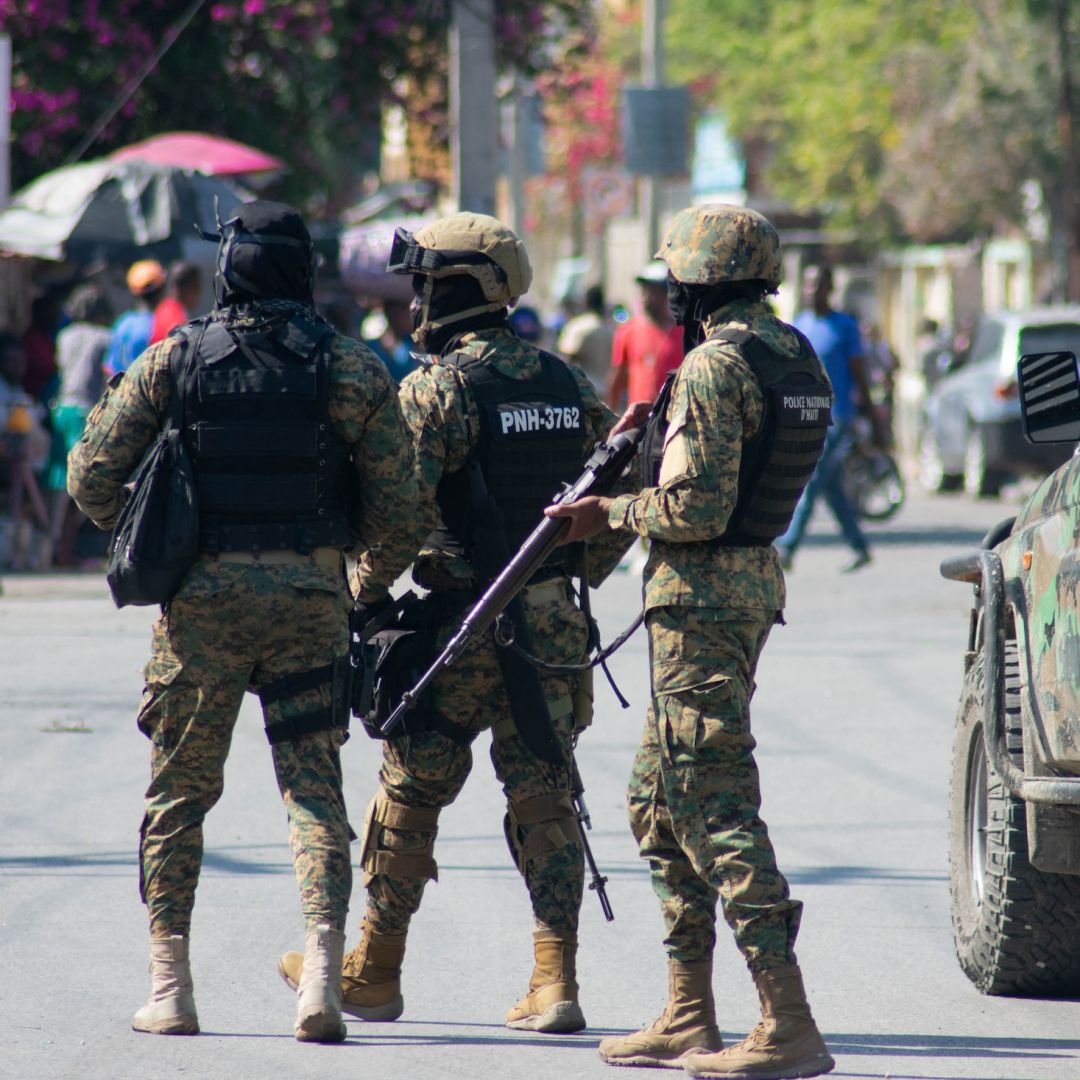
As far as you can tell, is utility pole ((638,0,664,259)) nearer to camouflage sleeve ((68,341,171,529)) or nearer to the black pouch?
the black pouch

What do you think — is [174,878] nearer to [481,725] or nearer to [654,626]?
[481,725]

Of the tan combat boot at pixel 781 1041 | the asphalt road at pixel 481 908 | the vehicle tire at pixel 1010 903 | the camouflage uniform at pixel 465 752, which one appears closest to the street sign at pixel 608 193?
the asphalt road at pixel 481 908

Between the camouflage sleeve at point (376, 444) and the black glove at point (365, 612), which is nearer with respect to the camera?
the camouflage sleeve at point (376, 444)

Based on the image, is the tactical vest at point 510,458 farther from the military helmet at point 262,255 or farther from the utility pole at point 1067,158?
the utility pole at point 1067,158

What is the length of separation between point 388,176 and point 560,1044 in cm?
6833

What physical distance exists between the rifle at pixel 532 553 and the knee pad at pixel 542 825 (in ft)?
A: 1.28

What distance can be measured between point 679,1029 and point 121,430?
1.74 metres

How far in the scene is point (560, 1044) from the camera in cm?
476

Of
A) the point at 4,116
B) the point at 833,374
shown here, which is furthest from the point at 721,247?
the point at 4,116

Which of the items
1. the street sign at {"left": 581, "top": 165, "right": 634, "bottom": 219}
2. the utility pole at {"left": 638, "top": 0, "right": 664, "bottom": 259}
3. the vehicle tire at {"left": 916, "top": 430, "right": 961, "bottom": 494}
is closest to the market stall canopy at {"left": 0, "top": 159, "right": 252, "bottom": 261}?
the utility pole at {"left": 638, "top": 0, "right": 664, "bottom": 259}

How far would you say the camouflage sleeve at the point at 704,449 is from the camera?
432 centimetres

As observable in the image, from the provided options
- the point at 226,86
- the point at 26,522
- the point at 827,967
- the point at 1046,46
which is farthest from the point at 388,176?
the point at 827,967

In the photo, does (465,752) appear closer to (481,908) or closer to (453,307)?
(453,307)

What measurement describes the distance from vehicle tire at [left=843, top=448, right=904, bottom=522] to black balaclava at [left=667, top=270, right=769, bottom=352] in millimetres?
13547
